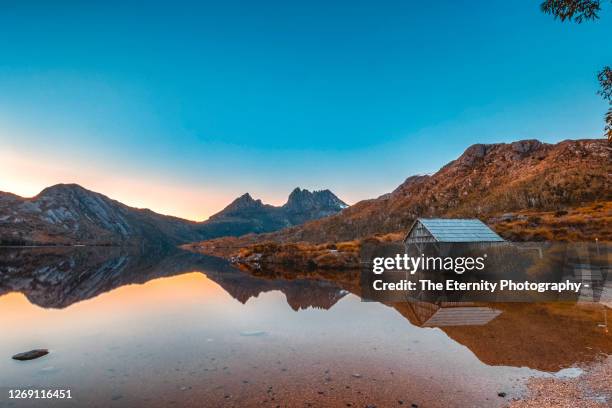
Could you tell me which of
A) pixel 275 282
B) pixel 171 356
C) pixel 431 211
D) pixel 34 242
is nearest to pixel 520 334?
pixel 171 356

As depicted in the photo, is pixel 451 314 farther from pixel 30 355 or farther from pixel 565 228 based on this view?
pixel 565 228

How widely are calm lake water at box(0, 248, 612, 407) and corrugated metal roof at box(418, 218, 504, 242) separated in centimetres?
907

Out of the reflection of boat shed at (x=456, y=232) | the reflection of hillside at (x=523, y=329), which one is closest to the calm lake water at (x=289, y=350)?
the reflection of hillside at (x=523, y=329)

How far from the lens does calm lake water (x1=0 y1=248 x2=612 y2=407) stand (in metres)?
12.5

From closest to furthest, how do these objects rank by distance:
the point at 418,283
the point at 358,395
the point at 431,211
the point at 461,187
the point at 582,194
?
the point at 358,395 → the point at 418,283 → the point at 582,194 → the point at 431,211 → the point at 461,187

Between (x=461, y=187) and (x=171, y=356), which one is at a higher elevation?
(x=461, y=187)

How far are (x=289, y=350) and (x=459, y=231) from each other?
28799 millimetres

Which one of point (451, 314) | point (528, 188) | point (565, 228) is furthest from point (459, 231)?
point (528, 188)

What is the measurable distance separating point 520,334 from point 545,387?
8791 mm

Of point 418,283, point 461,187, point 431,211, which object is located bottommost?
point 418,283

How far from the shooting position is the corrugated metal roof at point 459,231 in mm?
38506

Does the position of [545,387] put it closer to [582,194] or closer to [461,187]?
[582,194]

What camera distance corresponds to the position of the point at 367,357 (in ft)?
55.6

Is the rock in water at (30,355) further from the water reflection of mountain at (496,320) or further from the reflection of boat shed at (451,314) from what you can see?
the reflection of boat shed at (451,314)
